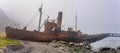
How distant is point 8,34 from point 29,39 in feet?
18.0

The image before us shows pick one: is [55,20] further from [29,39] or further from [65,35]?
[29,39]

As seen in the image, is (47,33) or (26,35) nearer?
(26,35)

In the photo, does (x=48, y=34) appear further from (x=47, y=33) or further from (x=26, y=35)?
(x=26, y=35)

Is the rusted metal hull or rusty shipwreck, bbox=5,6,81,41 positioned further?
rusty shipwreck, bbox=5,6,81,41

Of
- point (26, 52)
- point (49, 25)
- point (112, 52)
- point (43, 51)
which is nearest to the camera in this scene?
point (26, 52)

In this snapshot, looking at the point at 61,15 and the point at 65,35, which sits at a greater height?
the point at 61,15

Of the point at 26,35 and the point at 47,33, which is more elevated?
the point at 47,33

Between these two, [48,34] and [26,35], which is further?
[48,34]

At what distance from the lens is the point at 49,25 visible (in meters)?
69.8

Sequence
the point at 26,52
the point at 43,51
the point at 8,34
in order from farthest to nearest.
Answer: the point at 8,34 → the point at 43,51 → the point at 26,52

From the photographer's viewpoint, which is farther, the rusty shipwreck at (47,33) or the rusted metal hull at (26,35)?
the rusty shipwreck at (47,33)

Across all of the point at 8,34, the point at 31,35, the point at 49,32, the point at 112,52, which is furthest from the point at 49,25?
the point at 112,52

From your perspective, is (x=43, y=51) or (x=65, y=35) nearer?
(x=43, y=51)

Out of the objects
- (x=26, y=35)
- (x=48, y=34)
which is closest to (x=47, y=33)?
(x=48, y=34)
